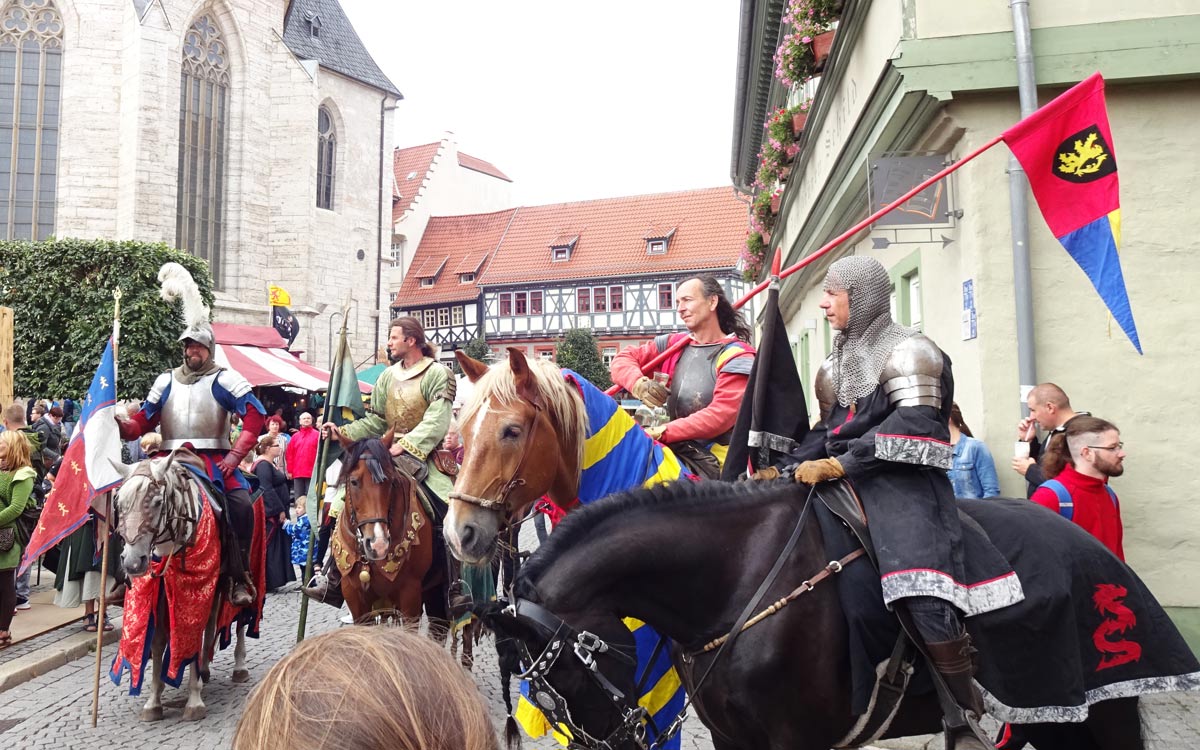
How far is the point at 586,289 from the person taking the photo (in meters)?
47.8

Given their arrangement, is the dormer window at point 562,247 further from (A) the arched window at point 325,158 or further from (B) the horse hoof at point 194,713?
(B) the horse hoof at point 194,713

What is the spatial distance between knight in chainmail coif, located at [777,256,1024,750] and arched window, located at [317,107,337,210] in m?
37.9

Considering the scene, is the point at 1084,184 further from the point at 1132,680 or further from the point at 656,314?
the point at 656,314

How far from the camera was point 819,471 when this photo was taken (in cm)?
294

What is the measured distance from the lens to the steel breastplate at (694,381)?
4.36 meters

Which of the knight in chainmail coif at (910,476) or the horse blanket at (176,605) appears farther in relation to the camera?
the horse blanket at (176,605)

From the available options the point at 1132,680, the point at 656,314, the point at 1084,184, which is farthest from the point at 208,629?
the point at 656,314

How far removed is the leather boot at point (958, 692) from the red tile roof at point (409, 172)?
56.4 metres

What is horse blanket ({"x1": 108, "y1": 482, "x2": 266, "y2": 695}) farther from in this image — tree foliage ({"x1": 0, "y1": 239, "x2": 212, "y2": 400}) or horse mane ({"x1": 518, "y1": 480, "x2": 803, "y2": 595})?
tree foliage ({"x1": 0, "y1": 239, "x2": 212, "y2": 400})

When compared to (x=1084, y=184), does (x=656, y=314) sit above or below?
above

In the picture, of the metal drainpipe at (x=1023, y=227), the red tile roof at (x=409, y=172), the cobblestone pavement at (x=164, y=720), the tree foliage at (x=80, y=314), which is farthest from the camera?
the red tile roof at (x=409, y=172)

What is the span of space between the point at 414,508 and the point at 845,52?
6.44m

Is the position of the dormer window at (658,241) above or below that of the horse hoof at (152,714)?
above

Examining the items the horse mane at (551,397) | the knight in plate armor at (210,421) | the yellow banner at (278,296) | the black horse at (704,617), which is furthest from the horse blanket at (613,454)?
the yellow banner at (278,296)
